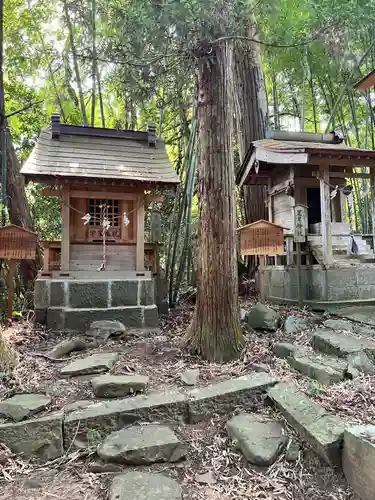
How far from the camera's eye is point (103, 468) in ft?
8.45

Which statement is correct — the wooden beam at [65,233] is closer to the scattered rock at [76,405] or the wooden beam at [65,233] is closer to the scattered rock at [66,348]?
the scattered rock at [66,348]

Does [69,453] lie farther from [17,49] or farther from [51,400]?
[17,49]

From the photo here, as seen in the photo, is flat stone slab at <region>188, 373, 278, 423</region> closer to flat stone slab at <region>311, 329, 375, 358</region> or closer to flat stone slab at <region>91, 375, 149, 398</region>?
flat stone slab at <region>91, 375, 149, 398</region>

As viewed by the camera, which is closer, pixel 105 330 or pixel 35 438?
pixel 35 438

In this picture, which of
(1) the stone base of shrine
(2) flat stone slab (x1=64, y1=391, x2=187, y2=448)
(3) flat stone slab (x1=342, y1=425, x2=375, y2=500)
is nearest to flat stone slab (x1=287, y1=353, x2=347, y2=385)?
(3) flat stone slab (x1=342, y1=425, x2=375, y2=500)

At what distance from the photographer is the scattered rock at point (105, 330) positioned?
19.4 ft

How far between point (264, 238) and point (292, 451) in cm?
402

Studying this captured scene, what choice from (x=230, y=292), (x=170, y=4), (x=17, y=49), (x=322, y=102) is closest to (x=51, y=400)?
(x=230, y=292)

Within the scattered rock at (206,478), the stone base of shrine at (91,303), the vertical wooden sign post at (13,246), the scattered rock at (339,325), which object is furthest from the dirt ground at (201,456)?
the vertical wooden sign post at (13,246)

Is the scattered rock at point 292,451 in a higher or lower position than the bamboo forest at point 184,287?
lower

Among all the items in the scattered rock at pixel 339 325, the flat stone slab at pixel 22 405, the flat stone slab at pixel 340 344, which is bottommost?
the flat stone slab at pixel 22 405

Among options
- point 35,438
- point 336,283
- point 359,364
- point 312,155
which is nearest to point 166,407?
point 35,438

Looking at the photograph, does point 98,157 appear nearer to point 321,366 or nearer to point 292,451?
point 321,366

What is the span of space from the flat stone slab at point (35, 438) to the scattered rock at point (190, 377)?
55.6 inches
